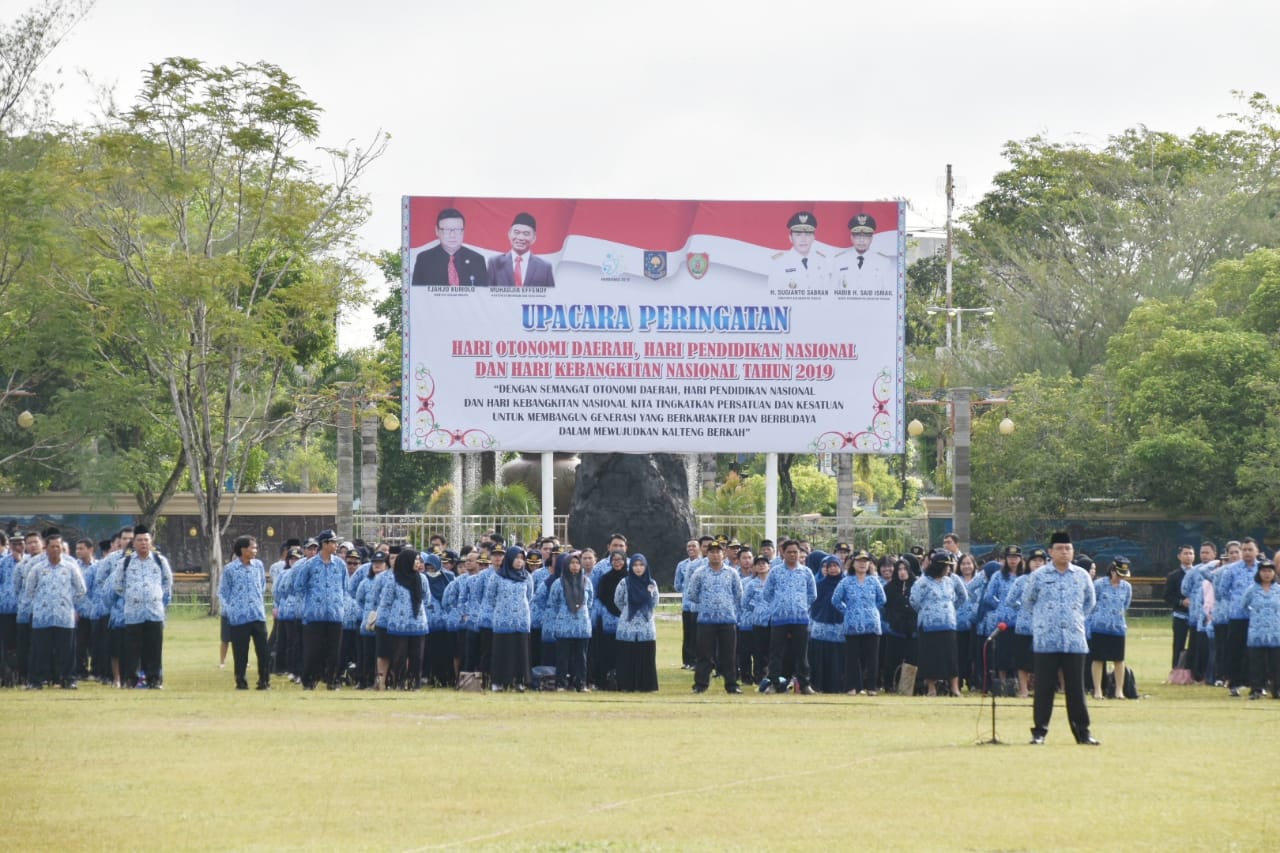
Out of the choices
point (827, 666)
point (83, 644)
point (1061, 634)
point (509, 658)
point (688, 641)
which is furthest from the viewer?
point (688, 641)

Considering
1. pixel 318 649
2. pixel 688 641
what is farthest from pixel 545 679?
pixel 688 641

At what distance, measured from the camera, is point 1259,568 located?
17594 mm

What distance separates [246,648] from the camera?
688 inches

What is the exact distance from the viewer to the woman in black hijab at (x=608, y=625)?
1830 cm

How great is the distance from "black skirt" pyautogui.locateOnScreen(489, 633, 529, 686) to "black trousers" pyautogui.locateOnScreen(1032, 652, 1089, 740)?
6.27 metres

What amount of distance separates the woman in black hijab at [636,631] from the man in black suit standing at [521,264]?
7.25 meters

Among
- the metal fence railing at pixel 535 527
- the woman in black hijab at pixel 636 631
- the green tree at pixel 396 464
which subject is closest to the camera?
the woman in black hijab at pixel 636 631

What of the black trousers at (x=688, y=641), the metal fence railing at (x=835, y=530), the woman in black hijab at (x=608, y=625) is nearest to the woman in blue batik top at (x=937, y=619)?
the woman in black hijab at (x=608, y=625)

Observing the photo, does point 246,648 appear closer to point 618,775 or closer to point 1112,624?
point 618,775

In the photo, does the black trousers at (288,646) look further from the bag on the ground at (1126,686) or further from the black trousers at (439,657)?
the bag on the ground at (1126,686)

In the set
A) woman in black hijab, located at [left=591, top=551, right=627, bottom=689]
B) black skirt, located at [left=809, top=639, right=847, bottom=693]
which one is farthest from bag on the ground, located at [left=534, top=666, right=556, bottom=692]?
black skirt, located at [left=809, top=639, right=847, bottom=693]

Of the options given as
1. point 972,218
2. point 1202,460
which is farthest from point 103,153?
point 972,218

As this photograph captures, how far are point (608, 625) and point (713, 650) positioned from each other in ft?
4.06

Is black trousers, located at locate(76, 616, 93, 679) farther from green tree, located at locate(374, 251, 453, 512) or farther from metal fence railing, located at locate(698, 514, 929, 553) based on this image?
green tree, located at locate(374, 251, 453, 512)
